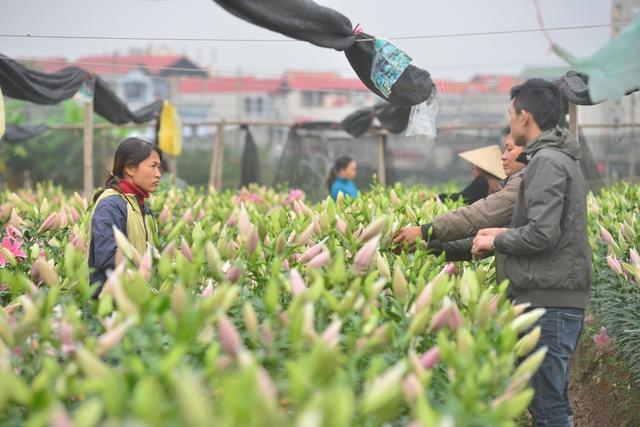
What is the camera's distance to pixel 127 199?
142 inches

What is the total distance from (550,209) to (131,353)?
171 centimetres

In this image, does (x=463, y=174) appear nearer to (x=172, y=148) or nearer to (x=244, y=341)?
(x=172, y=148)

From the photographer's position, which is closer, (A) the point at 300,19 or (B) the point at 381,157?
(A) the point at 300,19

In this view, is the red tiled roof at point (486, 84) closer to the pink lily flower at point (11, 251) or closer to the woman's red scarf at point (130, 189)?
the woman's red scarf at point (130, 189)

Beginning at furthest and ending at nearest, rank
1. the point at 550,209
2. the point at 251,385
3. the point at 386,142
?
the point at 386,142, the point at 550,209, the point at 251,385

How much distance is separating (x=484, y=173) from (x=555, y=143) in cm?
289

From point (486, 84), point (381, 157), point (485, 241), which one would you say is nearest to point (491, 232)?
point (485, 241)

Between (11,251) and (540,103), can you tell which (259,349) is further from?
(11,251)

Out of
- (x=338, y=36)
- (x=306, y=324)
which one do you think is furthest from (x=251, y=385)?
(x=338, y=36)

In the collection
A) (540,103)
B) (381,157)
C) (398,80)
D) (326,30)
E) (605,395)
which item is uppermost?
(326,30)

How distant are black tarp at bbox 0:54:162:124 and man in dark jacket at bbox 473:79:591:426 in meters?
5.03

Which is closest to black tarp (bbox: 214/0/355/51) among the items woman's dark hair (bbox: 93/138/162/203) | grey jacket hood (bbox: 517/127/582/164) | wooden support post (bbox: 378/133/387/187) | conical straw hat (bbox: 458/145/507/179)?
woman's dark hair (bbox: 93/138/162/203)

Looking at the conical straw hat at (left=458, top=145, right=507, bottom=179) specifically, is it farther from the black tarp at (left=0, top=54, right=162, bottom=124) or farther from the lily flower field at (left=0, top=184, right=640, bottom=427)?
the black tarp at (left=0, top=54, right=162, bottom=124)

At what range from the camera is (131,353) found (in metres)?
1.92
